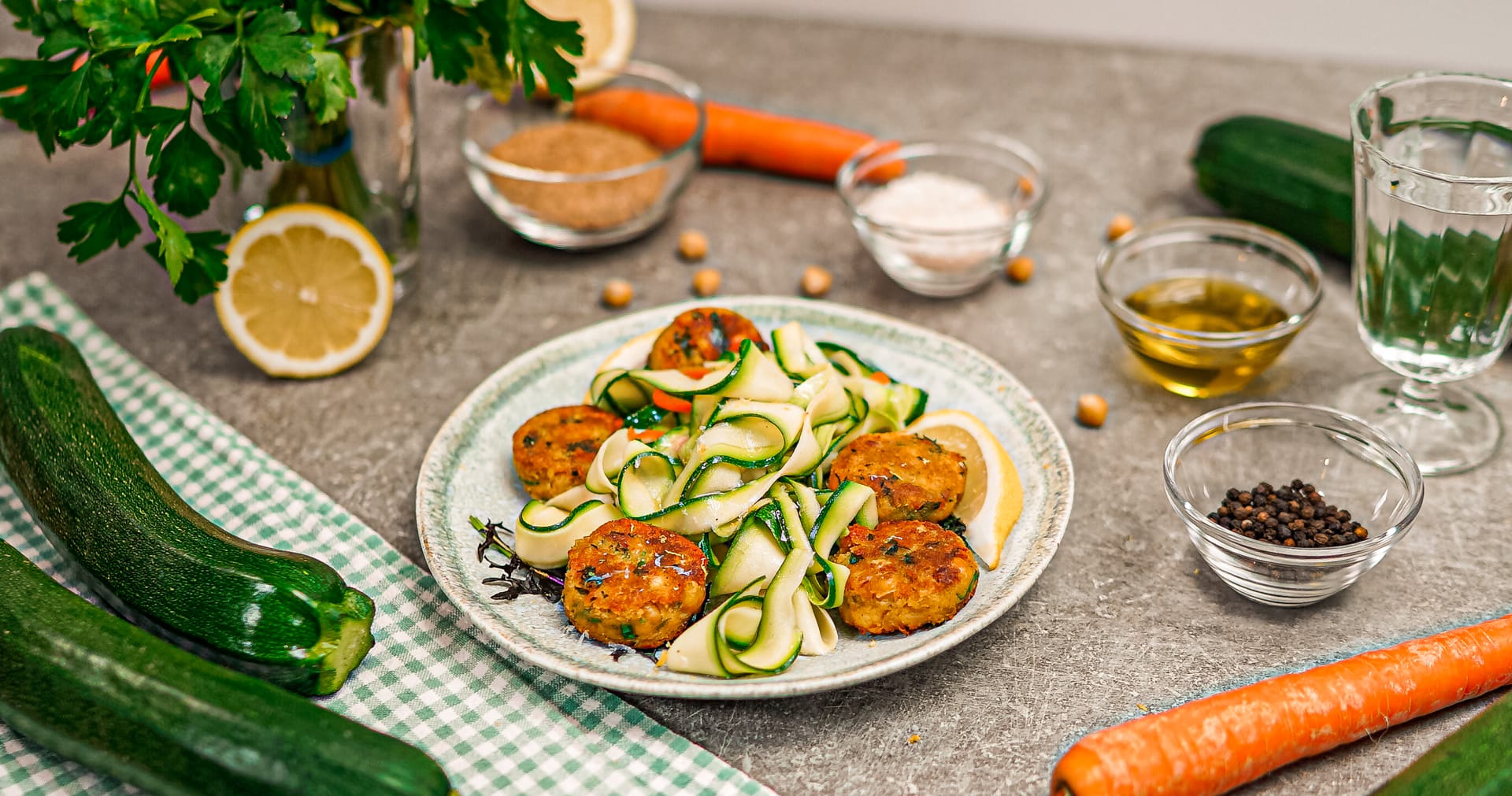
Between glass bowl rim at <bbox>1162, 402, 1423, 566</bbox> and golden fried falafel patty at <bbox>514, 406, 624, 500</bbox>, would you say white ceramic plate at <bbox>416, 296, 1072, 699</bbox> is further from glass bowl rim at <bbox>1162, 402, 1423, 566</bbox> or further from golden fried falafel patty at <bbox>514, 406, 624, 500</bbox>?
glass bowl rim at <bbox>1162, 402, 1423, 566</bbox>

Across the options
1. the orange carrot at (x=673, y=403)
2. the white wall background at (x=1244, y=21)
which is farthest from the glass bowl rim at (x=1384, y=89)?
the white wall background at (x=1244, y=21)

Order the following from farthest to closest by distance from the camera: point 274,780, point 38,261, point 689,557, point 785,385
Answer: point 38,261
point 785,385
point 689,557
point 274,780

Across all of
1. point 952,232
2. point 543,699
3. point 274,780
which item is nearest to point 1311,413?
point 952,232

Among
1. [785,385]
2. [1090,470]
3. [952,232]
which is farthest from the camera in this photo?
[952,232]

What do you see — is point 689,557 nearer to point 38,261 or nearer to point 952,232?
point 952,232

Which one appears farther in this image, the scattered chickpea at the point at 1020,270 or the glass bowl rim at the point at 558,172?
the scattered chickpea at the point at 1020,270

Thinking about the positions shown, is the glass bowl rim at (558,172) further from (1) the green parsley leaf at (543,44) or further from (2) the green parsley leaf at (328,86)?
(2) the green parsley leaf at (328,86)

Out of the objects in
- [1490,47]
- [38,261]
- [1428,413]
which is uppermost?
[38,261]

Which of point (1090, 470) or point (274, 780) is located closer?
point (274, 780)
